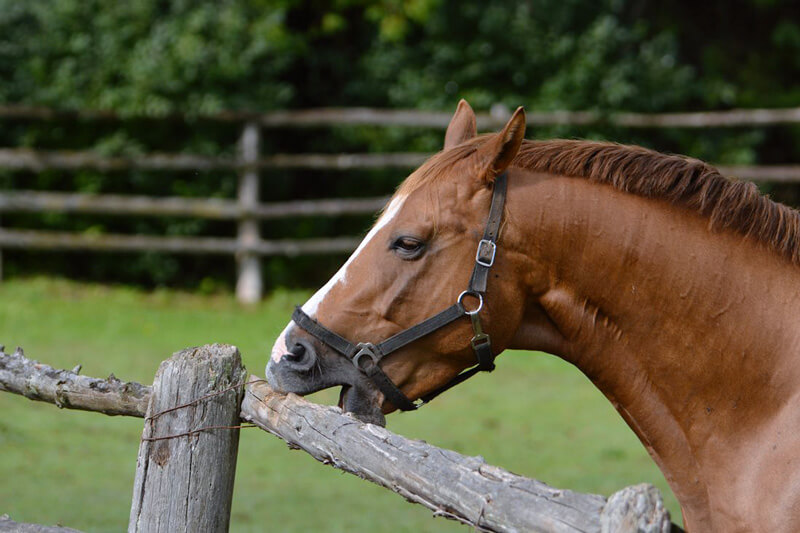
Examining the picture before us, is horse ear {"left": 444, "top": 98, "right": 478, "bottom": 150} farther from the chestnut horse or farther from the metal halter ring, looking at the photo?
the metal halter ring

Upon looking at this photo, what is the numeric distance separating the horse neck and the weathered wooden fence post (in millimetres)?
1053

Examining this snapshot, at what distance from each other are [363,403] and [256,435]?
17.6 ft

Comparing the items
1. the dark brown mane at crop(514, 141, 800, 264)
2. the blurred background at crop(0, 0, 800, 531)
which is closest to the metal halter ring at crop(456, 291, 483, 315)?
the dark brown mane at crop(514, 141, 800, 264)

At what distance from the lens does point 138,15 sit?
43.9 feet

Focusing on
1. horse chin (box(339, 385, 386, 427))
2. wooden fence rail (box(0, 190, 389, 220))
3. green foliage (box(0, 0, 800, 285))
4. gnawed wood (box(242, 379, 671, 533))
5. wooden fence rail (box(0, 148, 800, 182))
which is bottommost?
gnawed wood (box(242, 379, 671, 533))

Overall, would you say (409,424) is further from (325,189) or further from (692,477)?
(325,189)

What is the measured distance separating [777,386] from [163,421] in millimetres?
1839

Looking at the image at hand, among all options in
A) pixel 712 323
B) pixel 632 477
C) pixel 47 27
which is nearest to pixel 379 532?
pixel 632 477

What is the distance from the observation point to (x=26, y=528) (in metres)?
3.11

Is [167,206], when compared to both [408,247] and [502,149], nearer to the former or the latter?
[408,247]

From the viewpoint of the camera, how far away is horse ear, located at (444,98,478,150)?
331cm

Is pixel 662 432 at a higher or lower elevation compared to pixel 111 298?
lower

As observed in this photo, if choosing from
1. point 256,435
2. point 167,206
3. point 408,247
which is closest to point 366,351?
point 408,247

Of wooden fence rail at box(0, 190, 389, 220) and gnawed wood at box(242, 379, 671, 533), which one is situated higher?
wooden fence rail at box(0, 190, 389, 220)
